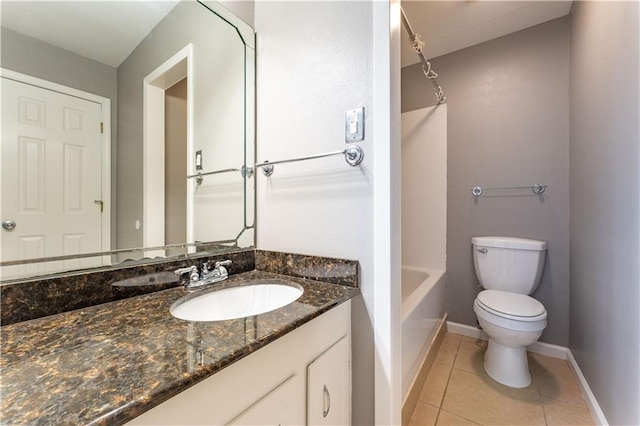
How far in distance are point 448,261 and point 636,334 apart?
4.07 ft

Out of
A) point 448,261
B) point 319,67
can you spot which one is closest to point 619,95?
point 319,67

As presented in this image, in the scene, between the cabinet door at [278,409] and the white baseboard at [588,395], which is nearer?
the cabinet door at [278,409]

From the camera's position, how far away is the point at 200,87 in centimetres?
119

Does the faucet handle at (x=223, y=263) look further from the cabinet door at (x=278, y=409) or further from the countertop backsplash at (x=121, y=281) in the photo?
the cabinet door at (x=278, y=409)

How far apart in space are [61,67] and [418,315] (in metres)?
1.77

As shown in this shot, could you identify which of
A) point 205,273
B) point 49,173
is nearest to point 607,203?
point 205,273

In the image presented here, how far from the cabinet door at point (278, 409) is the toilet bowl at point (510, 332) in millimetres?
1331

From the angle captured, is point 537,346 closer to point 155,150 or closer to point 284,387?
point 284,387

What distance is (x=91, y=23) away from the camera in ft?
2.84

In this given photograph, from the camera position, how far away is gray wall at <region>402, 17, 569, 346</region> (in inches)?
70.6

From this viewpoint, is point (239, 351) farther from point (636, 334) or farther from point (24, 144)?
point (636, 334)

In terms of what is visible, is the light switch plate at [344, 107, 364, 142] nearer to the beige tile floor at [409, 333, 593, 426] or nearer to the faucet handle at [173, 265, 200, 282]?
the faucet handle at [173, 265, 200, 282]

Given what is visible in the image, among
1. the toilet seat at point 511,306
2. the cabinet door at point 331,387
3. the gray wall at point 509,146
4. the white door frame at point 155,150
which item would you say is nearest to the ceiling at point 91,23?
the white door frame at point 155,150

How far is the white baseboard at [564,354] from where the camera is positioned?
4.14 feet
